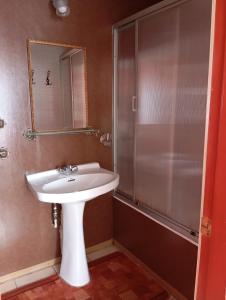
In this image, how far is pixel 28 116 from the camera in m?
1.91

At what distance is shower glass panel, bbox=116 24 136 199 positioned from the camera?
2.06 metres

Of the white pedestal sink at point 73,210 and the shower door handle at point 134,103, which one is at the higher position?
the shower door handle at point 134,103

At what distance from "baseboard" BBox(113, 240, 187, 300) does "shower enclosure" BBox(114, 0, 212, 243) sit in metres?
0.48

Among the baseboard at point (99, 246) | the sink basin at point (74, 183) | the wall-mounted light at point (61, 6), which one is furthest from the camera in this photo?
the baseboard at point (99, 246)

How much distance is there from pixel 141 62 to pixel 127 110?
0.41 meters

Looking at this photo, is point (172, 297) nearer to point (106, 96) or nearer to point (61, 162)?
point (61, 162)

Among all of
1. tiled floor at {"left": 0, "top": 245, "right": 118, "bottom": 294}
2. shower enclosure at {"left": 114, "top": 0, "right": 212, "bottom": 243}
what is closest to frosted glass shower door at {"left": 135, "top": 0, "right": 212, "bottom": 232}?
shower enclosure at {"left": 114, "top": 0, "right": 212, "bottom": 243}

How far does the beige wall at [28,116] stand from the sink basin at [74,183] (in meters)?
0.09

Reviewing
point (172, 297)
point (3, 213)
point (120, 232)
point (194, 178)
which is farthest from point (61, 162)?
point (172, 297)

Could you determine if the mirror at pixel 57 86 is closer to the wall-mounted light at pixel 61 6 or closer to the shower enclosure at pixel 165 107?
the wall-mounted light at pixel 61 6

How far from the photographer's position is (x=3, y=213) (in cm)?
194

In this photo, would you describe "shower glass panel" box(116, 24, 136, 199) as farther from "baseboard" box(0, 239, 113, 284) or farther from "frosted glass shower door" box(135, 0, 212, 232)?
"baseboard" box(0, 239, 113, 284)

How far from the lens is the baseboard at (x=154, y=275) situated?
1820 mm

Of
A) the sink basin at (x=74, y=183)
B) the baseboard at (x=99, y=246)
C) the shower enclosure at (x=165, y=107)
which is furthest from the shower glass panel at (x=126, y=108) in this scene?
the baseboard at (x=99, y=246)
